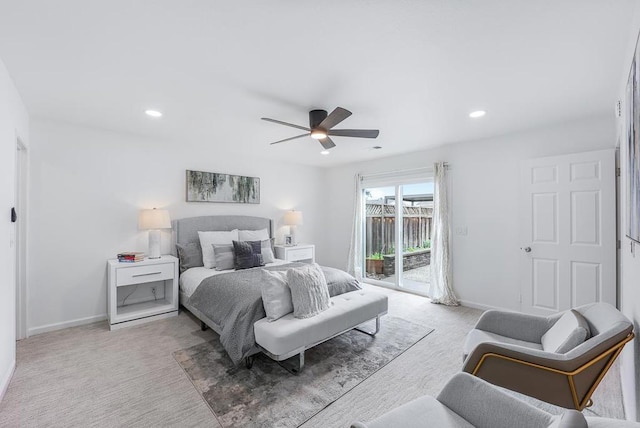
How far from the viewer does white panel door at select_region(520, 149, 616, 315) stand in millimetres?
3010

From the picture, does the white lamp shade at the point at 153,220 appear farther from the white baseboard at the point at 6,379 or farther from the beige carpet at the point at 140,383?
the white baseboard at the point at 6,379

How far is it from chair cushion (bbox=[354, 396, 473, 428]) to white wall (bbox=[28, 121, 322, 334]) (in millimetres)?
3771

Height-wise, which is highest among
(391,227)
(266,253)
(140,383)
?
(391,227)

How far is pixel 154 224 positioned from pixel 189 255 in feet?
1.98

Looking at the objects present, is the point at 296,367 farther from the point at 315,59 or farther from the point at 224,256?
the point at 315,59

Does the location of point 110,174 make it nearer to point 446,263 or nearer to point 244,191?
point 244,191

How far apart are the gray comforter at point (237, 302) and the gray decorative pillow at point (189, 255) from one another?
2.29ft

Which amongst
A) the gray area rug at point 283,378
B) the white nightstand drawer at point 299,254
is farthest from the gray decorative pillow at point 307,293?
the white nightstand drawer at point 299,254

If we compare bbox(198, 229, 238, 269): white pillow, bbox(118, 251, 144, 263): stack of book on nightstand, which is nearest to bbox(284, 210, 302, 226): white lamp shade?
bbox(198, 229, 238, 269): white pillow

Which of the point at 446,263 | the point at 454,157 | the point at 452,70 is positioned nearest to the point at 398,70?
the point at 452,70

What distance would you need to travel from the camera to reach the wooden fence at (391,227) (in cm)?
498

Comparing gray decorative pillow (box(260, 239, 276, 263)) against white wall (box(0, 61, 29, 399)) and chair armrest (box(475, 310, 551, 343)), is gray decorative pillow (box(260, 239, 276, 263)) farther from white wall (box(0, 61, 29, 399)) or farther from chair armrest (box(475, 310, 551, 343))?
chair armrest (box(475, 310, 551, 343))

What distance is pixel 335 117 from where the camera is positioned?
247 cm

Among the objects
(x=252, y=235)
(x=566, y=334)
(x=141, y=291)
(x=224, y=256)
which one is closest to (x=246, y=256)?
(x=224, y=256)
